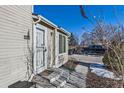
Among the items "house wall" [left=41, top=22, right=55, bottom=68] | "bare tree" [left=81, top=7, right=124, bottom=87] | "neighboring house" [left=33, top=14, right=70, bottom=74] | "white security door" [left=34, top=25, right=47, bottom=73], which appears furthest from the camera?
"house wall" [left=41, top=22, right=55, bottom=68]

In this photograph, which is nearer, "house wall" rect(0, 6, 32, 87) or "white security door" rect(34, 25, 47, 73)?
"house wall" rect(0, 6, 32, 87)

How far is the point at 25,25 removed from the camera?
501cm

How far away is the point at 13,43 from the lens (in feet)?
13.8

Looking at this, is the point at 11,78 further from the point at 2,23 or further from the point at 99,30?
the point at 99,30

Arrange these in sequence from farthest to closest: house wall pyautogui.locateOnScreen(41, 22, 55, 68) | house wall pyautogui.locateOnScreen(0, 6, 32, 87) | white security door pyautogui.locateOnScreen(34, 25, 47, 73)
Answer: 1. house wall pyautogui.locateOnScreen(41, 22, 55, 68)
2. white security door pyautogui.locateOnScreen(34, 25, 47, 73)
3. house wall pyautogui.locateOnScreen(0, 6, 32, 87)

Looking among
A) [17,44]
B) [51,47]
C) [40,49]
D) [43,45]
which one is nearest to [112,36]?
[17,44]

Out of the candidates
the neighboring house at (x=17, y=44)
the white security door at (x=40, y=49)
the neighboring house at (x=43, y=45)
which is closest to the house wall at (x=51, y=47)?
the neighboring house at (x=43, y=45)

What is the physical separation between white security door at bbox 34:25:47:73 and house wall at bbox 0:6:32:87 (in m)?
1.20

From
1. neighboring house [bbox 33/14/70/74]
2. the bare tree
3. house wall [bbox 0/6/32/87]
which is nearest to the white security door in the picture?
neighboring house [bbox 33/14/70/74]

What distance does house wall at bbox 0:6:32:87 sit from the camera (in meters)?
3.76

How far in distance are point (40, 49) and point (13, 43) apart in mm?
2661

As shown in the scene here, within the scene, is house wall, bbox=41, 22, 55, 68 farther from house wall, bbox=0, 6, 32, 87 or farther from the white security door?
house wall, bbox=0, 6, 32, 87
